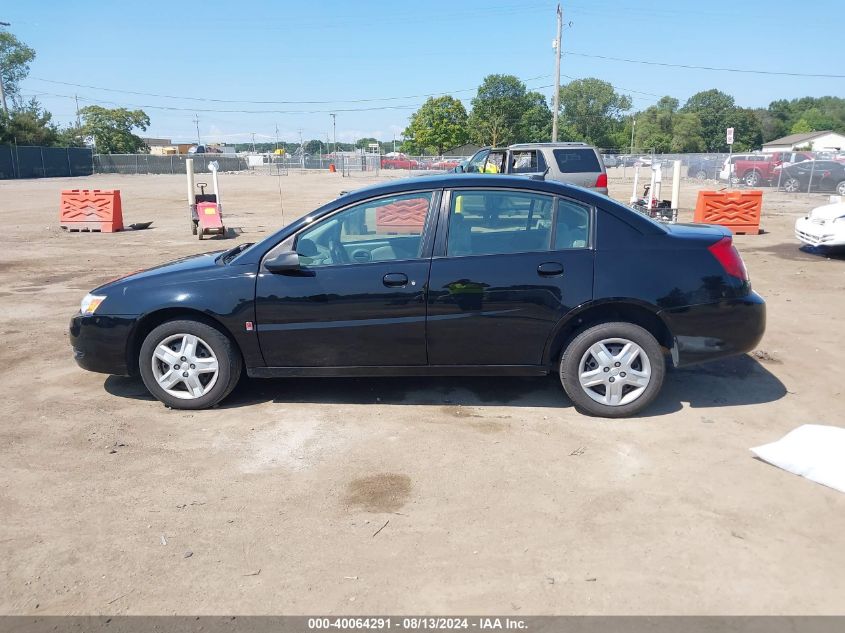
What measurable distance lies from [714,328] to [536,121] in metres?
88.5

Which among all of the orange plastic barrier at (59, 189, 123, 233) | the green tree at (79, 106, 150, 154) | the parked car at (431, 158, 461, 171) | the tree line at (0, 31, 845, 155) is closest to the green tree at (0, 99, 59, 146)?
the tree line at (0, 31, 845, 155)

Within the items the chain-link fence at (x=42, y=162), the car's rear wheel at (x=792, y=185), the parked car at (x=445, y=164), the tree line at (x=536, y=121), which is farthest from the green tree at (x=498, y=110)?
the car's rear wheel at (x=792, y=185)

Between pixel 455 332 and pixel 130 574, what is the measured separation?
2.55 metres

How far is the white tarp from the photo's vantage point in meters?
3.97

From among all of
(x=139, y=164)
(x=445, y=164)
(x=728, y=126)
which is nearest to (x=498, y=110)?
(x=445, y=164)

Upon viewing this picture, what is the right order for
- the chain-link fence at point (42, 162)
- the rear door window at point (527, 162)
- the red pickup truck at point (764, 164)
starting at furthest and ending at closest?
the chain-link fence at point (42, 162), the red pickup truck at point (764, 164), the rear door window at point (527, 162)

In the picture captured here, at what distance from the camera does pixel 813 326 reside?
24.4 ft

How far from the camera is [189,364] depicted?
5059 mm

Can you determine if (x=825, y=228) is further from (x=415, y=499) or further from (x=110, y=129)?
(x=110, y=129)

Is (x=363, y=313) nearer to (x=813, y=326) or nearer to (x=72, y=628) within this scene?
(x=72, y=628)

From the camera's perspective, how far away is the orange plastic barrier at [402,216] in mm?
4992

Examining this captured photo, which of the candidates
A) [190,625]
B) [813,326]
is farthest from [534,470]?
[813,326]

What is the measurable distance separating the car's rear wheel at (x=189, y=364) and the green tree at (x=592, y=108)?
121 m

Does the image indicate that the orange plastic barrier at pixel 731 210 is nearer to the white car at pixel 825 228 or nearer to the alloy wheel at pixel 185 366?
the white car at pixel 825 228
